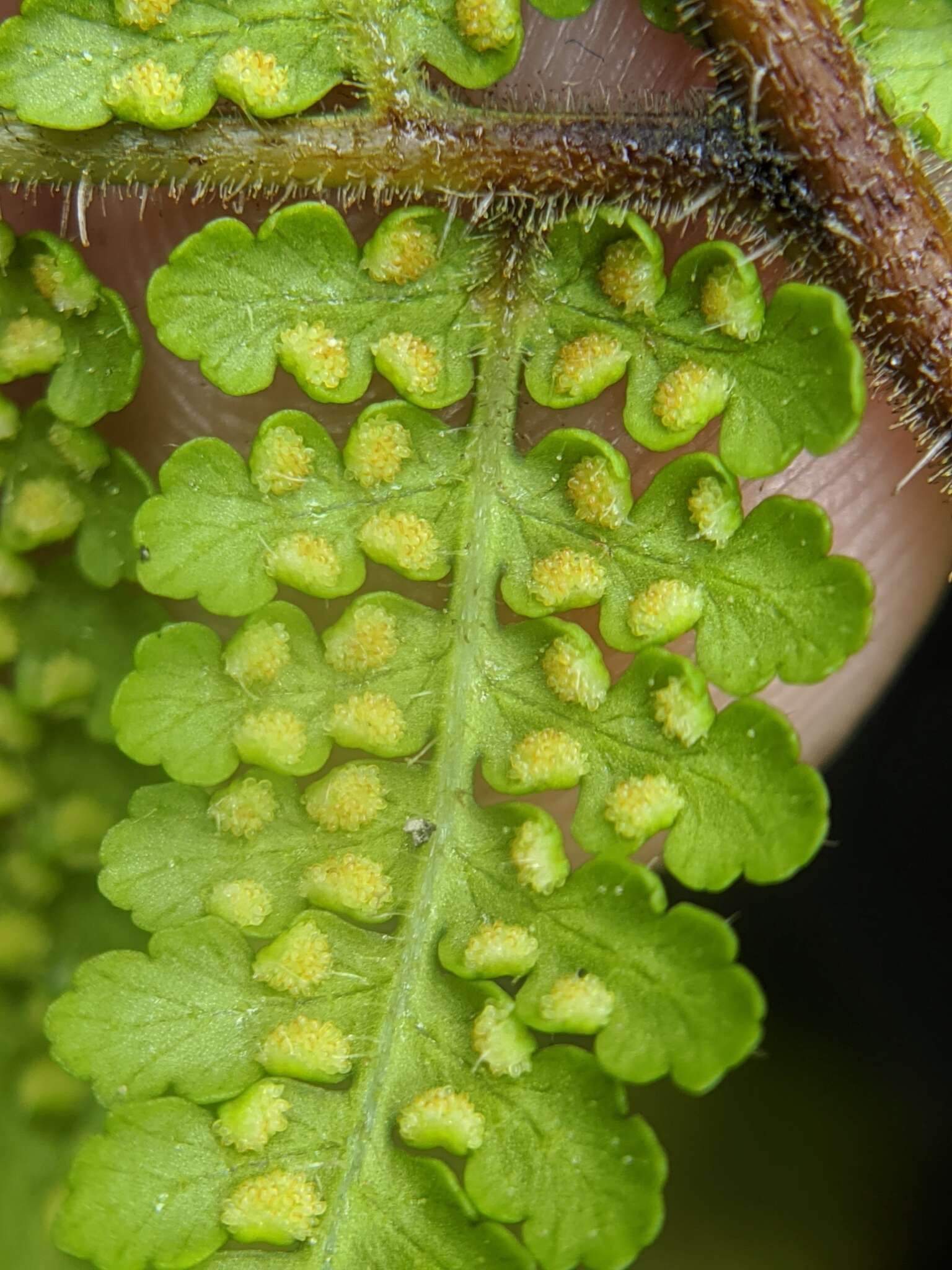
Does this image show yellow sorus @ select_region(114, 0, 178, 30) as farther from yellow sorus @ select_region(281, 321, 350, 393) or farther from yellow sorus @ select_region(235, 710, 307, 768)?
yellow sorus @ select_region(235, 710, 307, 768)

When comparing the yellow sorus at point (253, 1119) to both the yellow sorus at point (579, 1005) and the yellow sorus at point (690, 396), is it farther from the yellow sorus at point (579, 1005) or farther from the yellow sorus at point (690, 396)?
the yellow sorus at point (690, 396)

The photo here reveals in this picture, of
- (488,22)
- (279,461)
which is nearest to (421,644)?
(279,461)

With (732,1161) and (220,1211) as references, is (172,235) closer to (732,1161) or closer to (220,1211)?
(220,1211)

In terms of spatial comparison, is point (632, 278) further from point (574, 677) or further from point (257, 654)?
point (257, 654)

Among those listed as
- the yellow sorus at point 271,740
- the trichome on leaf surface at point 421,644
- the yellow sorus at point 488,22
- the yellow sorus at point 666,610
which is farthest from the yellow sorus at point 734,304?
the yellow sorus at point 271,740

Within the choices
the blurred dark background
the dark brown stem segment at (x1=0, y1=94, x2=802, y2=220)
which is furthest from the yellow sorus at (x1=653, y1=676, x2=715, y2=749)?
the blurred dark background
